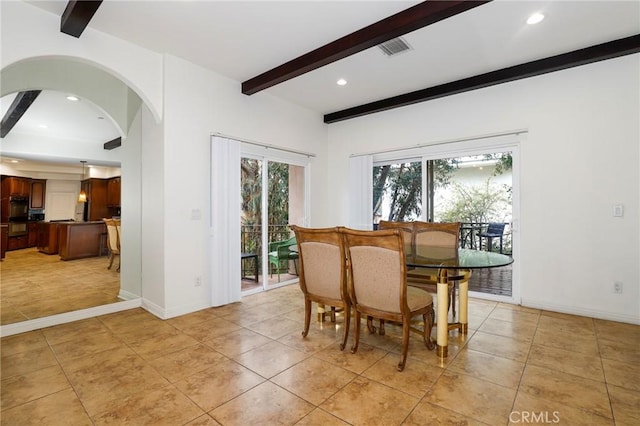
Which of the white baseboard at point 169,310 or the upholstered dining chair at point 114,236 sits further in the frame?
the upholstered dining chair at point 114,236

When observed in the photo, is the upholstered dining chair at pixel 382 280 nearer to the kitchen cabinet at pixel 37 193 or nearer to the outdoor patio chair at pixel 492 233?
the outdoor patio chair at pixel 492 233

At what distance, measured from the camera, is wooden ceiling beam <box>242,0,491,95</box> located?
2.27 metres

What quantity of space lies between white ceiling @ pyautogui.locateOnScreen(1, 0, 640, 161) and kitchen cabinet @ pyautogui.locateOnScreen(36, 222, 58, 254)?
6253mm

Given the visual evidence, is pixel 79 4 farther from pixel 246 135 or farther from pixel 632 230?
pixel 632 230

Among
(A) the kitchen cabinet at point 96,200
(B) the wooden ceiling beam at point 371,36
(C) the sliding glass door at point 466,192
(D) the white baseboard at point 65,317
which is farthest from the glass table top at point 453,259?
(A) the kitchen cabinet at point 96,200

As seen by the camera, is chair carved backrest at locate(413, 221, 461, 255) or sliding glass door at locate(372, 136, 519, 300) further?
sliding glass door at locate(372, 136, 519, 300)

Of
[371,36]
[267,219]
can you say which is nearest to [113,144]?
[267,219]

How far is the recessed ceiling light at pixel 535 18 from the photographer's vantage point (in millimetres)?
2543

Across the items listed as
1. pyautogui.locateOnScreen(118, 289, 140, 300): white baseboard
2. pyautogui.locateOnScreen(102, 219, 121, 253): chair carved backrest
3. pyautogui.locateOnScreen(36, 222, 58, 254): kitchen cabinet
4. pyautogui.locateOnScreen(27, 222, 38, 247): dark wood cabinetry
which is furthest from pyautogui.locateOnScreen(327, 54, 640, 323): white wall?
pyautogui.locateOnScreen(27, 222, 38, 247): dark wood cabinetry

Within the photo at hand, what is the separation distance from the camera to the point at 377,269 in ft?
7.22

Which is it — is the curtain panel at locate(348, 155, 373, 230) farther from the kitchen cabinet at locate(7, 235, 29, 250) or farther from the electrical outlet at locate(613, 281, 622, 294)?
the kitchen cabinet at locate(7, 235, 29, 250)

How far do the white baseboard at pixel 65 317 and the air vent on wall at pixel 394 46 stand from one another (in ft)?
13.4

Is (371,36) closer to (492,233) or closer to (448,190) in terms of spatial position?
(448,190)

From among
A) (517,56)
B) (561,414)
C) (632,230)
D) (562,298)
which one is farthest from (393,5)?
(562,298)
